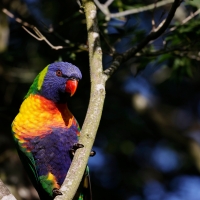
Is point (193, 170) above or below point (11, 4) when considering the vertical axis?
below

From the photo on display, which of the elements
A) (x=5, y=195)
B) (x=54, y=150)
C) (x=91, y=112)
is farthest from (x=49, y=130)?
(x=5, y=195)

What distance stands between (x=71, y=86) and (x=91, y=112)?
2.83 ft

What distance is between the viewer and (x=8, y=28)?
614 centimetres

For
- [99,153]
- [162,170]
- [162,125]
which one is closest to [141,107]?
[162,125]

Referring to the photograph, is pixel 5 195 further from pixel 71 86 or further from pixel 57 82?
pixel 57 82

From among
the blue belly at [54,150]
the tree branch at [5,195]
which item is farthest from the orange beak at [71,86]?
the tree branch at [5,195]

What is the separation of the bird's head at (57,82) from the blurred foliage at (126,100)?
22cm

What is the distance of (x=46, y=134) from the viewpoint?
13.5ft

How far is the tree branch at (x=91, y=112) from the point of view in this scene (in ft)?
9.87

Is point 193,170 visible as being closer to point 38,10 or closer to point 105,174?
point 105,174

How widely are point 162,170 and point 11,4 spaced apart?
334 cm

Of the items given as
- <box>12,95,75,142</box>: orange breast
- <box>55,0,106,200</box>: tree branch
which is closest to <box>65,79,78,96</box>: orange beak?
<box>12,95,75,142</box>: orange breast

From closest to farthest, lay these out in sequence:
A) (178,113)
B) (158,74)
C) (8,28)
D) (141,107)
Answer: (8,28) < (141,107) < (158,74) < (178,113)

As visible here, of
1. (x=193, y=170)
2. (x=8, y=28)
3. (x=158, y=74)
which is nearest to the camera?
(x=8, y=28)
